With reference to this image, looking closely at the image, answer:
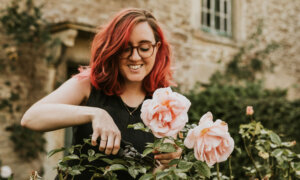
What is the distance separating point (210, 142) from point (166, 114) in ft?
0.51

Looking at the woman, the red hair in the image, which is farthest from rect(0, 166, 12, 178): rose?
the red hair

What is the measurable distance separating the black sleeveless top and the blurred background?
1484 mm

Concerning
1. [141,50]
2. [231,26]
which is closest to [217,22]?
[231,26]

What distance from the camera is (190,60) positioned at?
7.17m

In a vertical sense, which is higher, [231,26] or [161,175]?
[231,26]

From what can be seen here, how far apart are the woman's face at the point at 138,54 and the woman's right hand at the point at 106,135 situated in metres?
0.56

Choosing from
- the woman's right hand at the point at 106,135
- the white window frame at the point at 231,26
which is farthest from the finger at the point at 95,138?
the white window frame at the point at 231,26

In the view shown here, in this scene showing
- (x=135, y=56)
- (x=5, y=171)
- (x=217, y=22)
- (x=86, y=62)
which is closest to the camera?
(x=135, y=56)

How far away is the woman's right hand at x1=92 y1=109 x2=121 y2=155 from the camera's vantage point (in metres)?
1.14

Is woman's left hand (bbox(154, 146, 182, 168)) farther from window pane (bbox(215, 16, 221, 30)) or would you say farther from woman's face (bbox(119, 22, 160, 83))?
window pane (bbox(215, 16, 221, 30))

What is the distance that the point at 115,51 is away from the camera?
5.71 feet

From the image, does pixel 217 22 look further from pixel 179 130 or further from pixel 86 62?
pixel 179 130

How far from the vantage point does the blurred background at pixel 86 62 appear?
491 centimetres

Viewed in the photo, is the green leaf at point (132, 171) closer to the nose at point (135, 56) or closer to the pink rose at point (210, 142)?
the pink rose at point (210, 142)
